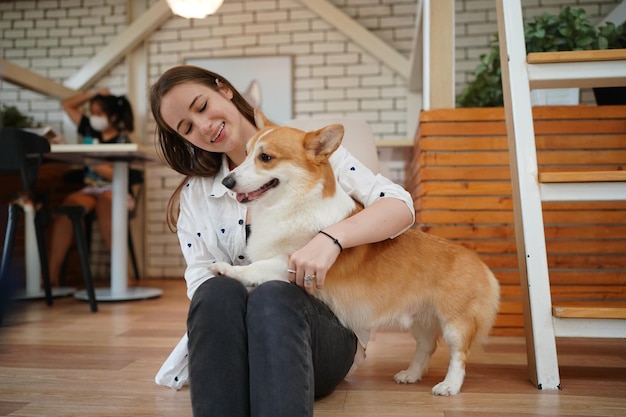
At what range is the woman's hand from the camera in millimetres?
Result: 1195

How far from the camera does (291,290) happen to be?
117 cm

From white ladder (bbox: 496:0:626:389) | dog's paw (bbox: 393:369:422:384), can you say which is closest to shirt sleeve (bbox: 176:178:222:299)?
dog's paw (bbox: 393:369:422:384)

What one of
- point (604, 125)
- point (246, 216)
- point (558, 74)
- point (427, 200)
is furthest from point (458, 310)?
point (604, 125)

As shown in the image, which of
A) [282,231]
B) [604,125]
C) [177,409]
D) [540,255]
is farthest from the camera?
[604,125]

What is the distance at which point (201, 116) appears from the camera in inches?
59.8

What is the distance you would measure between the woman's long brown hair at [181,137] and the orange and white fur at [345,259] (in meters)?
0.18

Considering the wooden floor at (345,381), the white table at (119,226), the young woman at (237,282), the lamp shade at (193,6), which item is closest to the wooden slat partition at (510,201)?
the wooden floor at (345,381)

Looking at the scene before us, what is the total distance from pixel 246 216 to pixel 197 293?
46cm

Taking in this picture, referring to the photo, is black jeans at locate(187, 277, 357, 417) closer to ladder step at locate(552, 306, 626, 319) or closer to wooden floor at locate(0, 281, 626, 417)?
wooden floor at locate(0, 281, 626, 417)

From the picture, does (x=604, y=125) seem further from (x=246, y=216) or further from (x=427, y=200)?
(x=246, y=216)

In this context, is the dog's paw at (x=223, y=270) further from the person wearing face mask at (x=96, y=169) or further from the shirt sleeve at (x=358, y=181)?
the person wearing face mask at (x=96, y=169)

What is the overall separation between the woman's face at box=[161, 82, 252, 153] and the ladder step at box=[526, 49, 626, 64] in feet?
3.21

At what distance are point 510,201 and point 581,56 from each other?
97 centimetres

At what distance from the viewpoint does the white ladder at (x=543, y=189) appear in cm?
150
